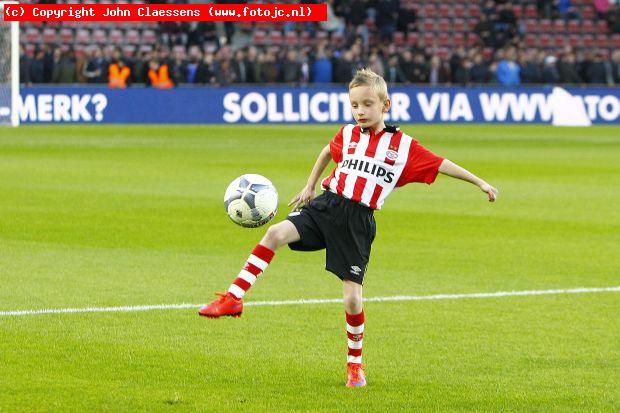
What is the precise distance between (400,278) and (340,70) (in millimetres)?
28186

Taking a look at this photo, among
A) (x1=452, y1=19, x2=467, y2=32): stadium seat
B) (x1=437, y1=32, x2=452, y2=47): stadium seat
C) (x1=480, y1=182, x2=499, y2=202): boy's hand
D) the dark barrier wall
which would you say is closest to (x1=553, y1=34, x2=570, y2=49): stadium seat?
(x1=452, y1=19, x2=467, y2=32): stadium seat

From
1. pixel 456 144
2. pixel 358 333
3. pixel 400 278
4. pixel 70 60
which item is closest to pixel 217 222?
pixel 400 278

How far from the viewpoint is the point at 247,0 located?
1604 inches

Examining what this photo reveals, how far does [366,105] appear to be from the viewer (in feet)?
23.3

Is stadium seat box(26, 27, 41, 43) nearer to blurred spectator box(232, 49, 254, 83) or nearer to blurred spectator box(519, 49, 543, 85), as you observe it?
blurred spectator box(232, 49, 254, 83)

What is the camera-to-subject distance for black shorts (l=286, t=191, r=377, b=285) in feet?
23.7

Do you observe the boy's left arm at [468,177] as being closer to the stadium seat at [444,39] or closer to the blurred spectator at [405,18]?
the blurred spectator at [405,18]

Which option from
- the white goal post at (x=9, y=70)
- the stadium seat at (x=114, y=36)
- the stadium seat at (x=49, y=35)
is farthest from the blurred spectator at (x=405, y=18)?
the white goal post at (x=9, y=70)

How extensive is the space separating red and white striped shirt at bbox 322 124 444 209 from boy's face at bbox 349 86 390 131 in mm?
173

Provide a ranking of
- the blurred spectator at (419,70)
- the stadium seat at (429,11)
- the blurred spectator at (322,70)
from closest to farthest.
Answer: the blurred spectator at (322,70) < the blurred spectator at (419,70) < the stadium seat at (429,11)

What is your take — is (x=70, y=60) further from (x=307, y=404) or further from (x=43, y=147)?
(x=307, y=404)

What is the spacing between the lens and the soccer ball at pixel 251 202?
794 centimetres

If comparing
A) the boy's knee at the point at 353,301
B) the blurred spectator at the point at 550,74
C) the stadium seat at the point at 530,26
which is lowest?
the blurred spectator at the point at 550,74

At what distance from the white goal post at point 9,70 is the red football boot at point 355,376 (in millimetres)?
26203
